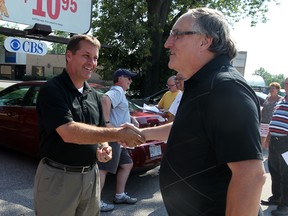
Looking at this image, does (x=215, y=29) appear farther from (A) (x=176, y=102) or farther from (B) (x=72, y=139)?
(A) (x=176, y=102)

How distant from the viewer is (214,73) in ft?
4.85

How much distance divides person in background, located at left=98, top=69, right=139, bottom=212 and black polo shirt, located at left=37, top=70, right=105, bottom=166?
1512 mm

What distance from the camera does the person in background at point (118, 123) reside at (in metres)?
4.11

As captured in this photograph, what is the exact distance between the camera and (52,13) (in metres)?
6.93

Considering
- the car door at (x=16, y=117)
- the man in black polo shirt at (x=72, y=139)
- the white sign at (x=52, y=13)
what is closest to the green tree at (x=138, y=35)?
the white sign at (x=52, y=13)

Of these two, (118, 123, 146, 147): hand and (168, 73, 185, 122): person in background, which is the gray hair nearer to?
(118, 123, 146, 147): hand

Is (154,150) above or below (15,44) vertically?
below

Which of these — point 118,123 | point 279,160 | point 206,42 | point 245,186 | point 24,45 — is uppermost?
point 206,42

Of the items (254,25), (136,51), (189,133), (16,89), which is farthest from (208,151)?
(254,25)

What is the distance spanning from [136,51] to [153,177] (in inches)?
336

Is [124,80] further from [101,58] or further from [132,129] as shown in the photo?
[101,58]

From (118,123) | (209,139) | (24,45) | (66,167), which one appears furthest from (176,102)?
(24,45)

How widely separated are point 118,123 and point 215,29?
2842 millimetres

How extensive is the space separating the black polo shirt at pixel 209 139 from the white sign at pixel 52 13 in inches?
228
